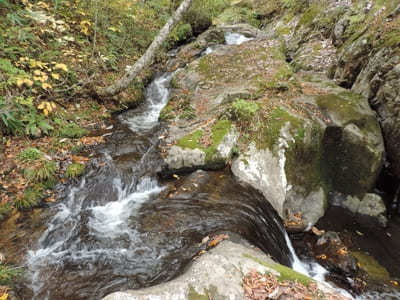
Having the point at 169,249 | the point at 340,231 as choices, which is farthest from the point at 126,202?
the point at 340,231

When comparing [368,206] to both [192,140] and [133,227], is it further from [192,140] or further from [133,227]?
[133,227]

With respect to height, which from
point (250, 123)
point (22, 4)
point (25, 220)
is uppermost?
point (22, 4)

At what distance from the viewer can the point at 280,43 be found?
1232 cm

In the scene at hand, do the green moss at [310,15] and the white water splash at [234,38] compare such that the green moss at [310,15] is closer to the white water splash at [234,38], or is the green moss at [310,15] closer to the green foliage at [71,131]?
the white water splash at [234,38]

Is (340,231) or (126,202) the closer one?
(126,202)

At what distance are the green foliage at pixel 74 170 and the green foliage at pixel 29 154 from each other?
67 centimetres

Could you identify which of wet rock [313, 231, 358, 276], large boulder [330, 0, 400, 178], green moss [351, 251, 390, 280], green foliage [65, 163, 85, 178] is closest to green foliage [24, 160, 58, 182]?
green foliage [65, 163, 85, 178]

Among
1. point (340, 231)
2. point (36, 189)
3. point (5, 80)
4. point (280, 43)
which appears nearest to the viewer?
point (36, 189)

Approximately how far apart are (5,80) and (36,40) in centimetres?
229

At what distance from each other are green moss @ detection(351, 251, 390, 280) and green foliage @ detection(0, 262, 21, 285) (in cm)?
661

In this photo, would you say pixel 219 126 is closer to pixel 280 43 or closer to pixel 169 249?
pixel 169 249

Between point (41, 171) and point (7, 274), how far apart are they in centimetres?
215

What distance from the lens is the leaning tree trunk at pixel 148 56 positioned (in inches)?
287

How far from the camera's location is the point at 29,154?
199 inches
